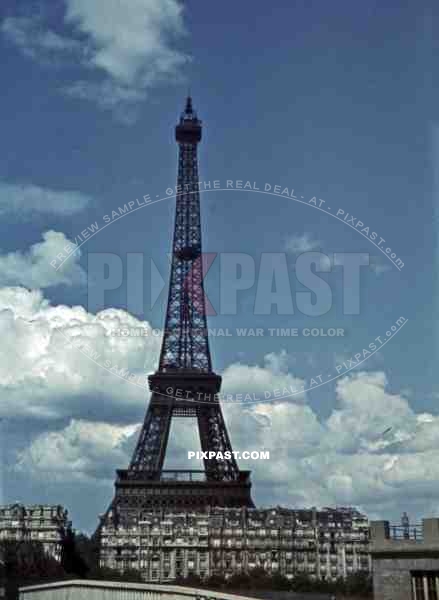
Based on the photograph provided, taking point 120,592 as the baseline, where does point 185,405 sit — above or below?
above

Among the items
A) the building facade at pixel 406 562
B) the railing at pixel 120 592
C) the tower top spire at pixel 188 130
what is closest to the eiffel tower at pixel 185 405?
the tower top spire at pixel 188 130

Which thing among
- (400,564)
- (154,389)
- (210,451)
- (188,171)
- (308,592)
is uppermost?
(188,171)

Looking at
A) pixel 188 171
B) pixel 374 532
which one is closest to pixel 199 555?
pixel 188 171

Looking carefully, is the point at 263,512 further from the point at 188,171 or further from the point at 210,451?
the point at 188,171

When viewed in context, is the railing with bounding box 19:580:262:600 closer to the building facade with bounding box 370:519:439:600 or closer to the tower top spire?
the building facade with bounding box 370:519:439:600

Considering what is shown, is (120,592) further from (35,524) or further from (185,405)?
(35,524)

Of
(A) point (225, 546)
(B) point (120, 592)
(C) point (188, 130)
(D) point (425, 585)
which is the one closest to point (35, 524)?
(A) point (225, 546)
